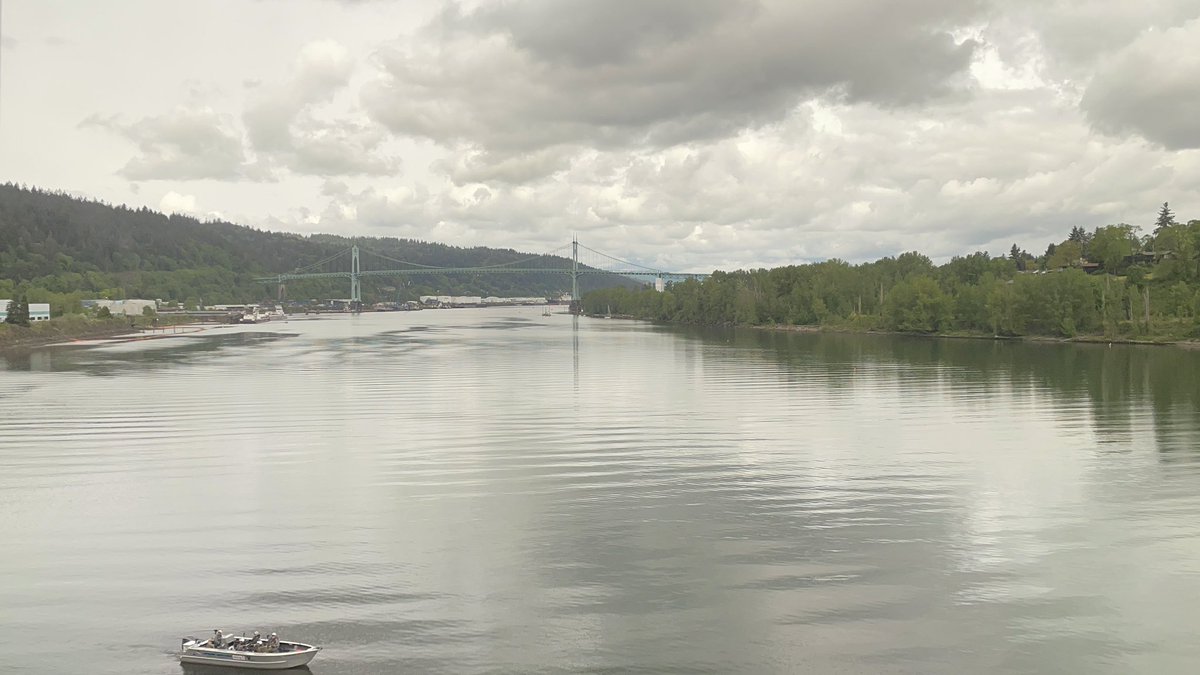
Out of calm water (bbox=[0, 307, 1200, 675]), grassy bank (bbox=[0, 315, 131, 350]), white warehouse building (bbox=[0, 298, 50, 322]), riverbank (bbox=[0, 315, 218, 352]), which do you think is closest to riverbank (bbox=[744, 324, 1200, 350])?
calm water (bbox=[0, 307, 1200, 675])

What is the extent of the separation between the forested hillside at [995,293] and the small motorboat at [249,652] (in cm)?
9293

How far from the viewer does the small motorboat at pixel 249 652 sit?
37.0ft

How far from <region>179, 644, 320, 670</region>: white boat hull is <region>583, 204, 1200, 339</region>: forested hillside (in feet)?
305

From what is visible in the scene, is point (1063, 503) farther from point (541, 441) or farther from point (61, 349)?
point (61, 349)

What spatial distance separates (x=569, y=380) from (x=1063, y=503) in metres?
33.9

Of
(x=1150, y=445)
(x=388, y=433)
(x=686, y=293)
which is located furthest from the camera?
(x=686, y=293)

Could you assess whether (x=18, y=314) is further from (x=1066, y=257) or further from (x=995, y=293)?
(x=1066, y=257)

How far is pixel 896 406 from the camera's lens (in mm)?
38500

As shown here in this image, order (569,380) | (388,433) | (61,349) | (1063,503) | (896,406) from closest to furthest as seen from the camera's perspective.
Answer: (1063,503)
(388,433)
(896,406)
(569,380)
(61,349)

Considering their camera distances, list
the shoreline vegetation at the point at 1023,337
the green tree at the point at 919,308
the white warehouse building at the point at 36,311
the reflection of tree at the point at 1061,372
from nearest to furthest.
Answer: the reflection of tree at the point at 1061,372 < the shoreline vegetation at the point at 1023,337 < the white warehouse building at the point at 36,311 < the green tree at the point at 919,308

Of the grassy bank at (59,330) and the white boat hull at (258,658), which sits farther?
the grassy bank at (59,330)

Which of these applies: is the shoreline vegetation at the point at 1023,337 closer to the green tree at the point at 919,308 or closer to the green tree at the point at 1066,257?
the green tree at the point at 919,308

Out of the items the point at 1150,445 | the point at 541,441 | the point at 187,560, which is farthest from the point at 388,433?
the point at 1150,445

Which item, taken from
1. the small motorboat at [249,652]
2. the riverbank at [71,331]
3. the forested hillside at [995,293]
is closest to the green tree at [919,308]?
the forested hillside at [995,293]
